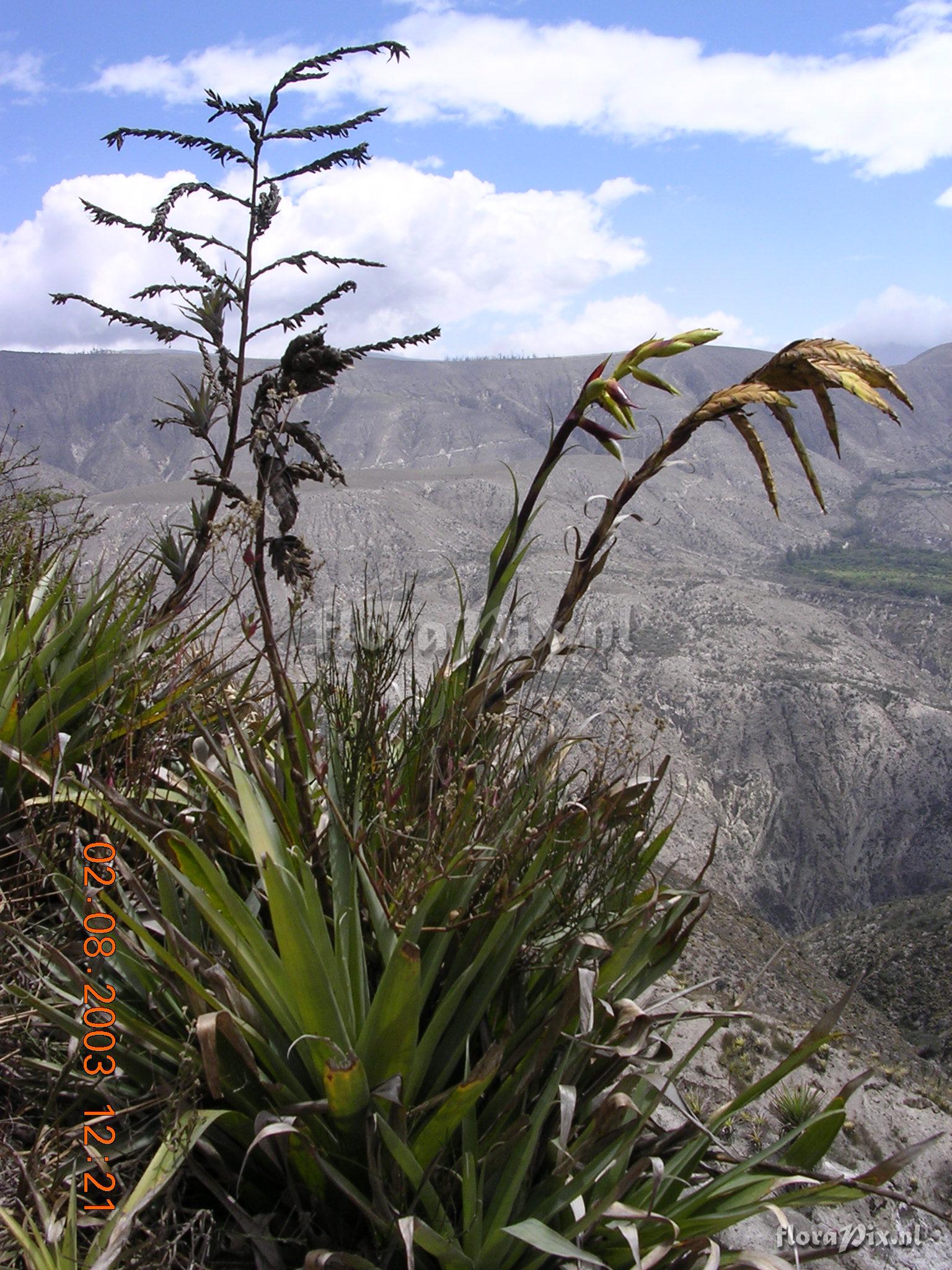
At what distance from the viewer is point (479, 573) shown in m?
43.4

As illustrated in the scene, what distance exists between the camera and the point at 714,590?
175ft

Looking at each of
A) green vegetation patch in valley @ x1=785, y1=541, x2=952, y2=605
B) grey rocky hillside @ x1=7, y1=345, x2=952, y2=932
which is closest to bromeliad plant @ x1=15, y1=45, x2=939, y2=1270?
grey rocky hillside @ x1=7, y1=345, x2=952, y2=932

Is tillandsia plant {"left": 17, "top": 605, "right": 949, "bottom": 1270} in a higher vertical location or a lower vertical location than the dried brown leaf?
lower

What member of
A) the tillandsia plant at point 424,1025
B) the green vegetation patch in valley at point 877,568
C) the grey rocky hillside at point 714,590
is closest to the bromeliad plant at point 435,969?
the tillandsia plant at point 424,1025

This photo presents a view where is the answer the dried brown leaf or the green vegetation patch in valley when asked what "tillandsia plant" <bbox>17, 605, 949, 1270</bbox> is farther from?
the green vegetation patch in valley

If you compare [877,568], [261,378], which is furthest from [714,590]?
[261,378]

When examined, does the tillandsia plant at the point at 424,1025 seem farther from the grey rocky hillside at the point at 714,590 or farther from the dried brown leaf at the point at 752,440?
the grey rocky hillside at the point at 714,590

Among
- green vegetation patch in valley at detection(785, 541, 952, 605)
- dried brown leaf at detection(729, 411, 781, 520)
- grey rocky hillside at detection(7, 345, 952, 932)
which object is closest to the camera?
dried brown leaf at detection(729, 411, 781, 520)

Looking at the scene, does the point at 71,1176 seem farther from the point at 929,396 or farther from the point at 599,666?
the point at 929,396

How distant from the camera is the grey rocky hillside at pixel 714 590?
43969 millimetres

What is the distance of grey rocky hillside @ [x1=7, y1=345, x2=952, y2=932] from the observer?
44.0m

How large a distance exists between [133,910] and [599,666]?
4154 cm

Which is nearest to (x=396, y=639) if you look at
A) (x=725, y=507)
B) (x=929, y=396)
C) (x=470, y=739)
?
(x=470, y=739)

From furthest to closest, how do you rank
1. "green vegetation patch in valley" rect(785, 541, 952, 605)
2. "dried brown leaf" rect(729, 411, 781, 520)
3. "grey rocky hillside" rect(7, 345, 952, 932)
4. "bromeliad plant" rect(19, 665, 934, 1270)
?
"green vegetation patch in valley" rect(785, 541, 952, 605), "grey rocky hillside" rect(7, 345, 952, 932), "dried brown leaf" rect(729, 411, 781, 520), "bromeliad plant" rect(19, 665, 934, 1270)
